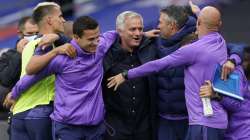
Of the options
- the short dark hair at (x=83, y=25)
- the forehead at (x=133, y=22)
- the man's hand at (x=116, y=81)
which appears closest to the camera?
the short dark hair at (x=83, y=25)

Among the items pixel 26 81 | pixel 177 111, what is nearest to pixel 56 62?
pixel 26 81

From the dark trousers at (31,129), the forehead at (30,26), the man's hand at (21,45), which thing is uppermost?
the forehead at (30,26)

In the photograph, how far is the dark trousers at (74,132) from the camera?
16.0 ft

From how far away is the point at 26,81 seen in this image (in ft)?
16.7

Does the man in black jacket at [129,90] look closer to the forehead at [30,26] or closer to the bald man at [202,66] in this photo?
the bald man at [202,66]

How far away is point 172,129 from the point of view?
532 cm

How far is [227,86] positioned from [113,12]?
8.35ft

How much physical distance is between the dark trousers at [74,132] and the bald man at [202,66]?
2.25ft

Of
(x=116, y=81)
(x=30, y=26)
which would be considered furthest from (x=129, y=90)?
(x=30, y=26)

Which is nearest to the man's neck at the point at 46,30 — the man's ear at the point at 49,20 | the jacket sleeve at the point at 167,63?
the man's ear at the point at 49,20

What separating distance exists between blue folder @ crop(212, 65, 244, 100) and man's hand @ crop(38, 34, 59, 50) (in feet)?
4.13

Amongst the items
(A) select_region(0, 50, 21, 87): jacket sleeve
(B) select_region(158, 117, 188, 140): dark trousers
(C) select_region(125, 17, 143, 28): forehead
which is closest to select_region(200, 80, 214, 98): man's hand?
(B) select_region(158, 117, 188, 140): dark trousers

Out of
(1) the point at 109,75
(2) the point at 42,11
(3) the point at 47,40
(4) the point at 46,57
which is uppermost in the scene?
(2) the point at 42,11

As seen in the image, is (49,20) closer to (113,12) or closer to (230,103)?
(230,103)
